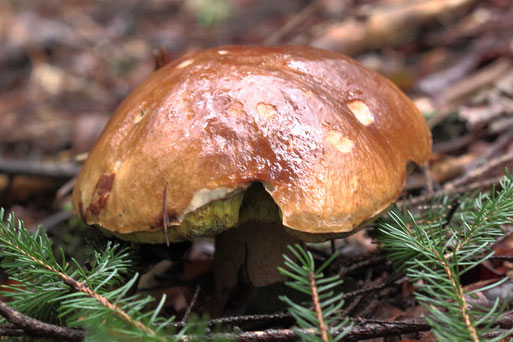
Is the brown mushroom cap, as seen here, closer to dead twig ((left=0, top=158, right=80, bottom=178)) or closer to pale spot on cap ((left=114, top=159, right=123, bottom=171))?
pale spot on cap ((left=114, top=159, right=123, bottom=171))

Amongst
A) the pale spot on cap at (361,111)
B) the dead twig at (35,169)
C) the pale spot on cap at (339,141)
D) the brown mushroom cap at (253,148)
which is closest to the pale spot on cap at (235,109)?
the brown mushroom cap at (253,148)

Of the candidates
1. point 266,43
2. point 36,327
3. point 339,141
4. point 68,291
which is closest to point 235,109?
point 339,141

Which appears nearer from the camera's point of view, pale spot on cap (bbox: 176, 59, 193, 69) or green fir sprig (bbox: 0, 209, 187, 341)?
green fir sprig (bbox: 0, 209, 187, 341)

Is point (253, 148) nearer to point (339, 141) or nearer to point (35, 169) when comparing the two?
point (339, 141)

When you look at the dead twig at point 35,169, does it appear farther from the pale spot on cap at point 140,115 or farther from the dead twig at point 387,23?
the dead twig at point 387,23

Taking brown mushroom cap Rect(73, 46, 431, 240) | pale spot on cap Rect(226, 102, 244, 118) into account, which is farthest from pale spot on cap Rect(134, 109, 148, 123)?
pale spot on cap Rect(226, 102, 244, 118)

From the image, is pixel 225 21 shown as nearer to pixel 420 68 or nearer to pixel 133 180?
pixel 420 68
